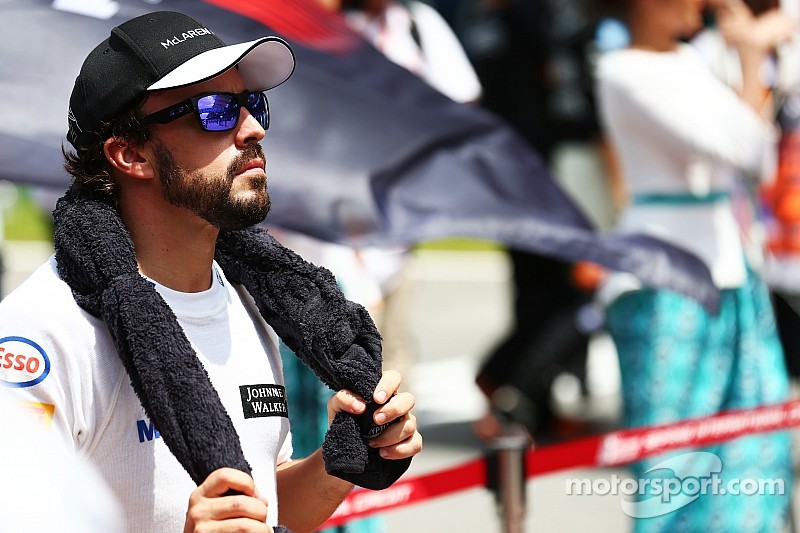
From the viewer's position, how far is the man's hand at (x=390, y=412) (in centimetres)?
186

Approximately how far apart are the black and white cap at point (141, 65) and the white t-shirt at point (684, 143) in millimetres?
2419

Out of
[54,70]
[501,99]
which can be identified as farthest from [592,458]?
[501,99]

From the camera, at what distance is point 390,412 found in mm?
1866

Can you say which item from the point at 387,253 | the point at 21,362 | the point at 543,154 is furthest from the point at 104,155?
the point at 543,154

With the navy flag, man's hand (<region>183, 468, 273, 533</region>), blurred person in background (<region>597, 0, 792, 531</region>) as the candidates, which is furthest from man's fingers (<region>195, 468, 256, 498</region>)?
blurred person in background (<region>597, 0, 792, 531</region>)

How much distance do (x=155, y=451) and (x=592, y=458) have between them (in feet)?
6.78

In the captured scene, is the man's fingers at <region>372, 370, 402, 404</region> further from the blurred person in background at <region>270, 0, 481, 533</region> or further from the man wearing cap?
the blurred person in background at <region>270, 0, 481, 533</region>

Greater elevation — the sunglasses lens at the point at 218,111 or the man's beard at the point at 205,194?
the sunglasses lens at the point at 218,111

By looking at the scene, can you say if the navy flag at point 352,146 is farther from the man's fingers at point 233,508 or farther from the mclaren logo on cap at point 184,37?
the man's fingers at point 233,508

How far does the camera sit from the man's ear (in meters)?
1.90

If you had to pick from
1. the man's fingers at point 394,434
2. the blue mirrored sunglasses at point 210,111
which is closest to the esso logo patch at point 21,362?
the blue mirrored sunglasses at point 210,111

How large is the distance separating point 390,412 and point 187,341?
32 centimetres

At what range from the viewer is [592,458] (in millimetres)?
3639

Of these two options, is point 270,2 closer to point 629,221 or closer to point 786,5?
point 629,221
